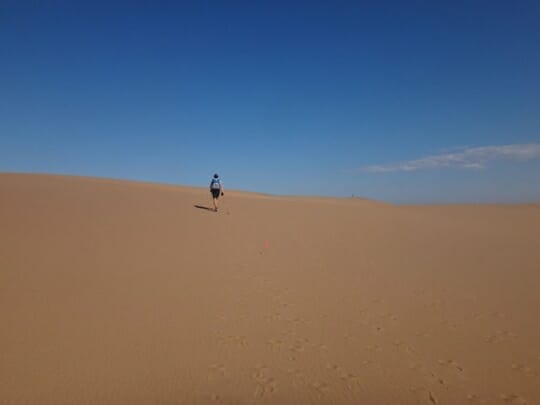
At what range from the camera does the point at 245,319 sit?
6.34 m

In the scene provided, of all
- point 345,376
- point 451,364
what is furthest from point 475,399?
point 345,376

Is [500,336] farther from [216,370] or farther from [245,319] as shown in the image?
[216,370]

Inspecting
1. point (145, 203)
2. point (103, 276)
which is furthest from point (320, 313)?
point (145, 203)

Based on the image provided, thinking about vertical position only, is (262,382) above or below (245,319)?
below

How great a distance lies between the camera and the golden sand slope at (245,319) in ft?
14.4

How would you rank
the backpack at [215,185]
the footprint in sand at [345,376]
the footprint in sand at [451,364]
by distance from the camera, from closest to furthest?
the footprint in sand at [345,376]
the footprint in sand at [451,364]
the backpack at [215,185]

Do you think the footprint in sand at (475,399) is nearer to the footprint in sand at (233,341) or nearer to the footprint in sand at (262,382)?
the footprint in sand at (262,382)

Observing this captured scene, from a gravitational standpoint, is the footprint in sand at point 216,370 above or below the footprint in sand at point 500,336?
below

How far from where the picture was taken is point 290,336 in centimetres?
579

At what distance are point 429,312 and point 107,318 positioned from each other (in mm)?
6778

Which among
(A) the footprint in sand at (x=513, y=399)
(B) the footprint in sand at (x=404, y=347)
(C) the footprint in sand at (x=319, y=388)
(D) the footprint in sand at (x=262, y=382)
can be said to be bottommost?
(A) the footprint in sand at (x=513, y=399)

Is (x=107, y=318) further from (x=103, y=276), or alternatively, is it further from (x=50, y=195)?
(x=50, y=195)

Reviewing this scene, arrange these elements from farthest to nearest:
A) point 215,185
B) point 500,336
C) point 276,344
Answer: point 215,185 → point 500,336 → point 276,344

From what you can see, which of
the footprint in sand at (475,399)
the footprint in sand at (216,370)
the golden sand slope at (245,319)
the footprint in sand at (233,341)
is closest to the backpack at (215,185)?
the golden sand slope at (245,319)
